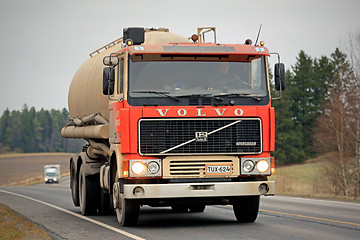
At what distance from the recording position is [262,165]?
12.9 meters

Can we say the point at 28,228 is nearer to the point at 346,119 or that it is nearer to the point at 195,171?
the point at 195,171

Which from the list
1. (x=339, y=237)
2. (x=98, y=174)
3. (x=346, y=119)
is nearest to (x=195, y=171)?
(x=339, y=237)

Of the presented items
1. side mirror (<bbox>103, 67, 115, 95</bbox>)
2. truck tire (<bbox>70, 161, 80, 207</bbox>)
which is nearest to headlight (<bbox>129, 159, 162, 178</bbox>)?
side mirror (<bbox>103, 67, 115, 95</bbox>)

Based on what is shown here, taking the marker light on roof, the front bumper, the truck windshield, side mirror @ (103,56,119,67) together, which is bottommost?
the front bumper

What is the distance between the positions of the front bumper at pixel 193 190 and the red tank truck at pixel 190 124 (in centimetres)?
2

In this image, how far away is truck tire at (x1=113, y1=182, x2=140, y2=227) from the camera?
13289 mm

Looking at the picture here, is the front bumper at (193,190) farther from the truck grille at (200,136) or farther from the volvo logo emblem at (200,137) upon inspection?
the volvo logo emblem at (200,137)

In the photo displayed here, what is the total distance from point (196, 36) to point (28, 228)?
524 centimetres

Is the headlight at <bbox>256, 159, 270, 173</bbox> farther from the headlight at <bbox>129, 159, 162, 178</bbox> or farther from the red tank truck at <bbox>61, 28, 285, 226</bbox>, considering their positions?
the headlight at <bbox>129, 159, 162, 178</bbox>

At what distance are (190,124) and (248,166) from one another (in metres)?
1.30

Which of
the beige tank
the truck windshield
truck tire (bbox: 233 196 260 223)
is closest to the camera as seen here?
the truck windshield

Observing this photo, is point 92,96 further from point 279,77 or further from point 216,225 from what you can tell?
point 279,77

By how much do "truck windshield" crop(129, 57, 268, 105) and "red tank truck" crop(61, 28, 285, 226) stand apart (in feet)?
0.06

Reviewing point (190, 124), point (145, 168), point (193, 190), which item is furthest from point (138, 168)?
point (190, 124)
